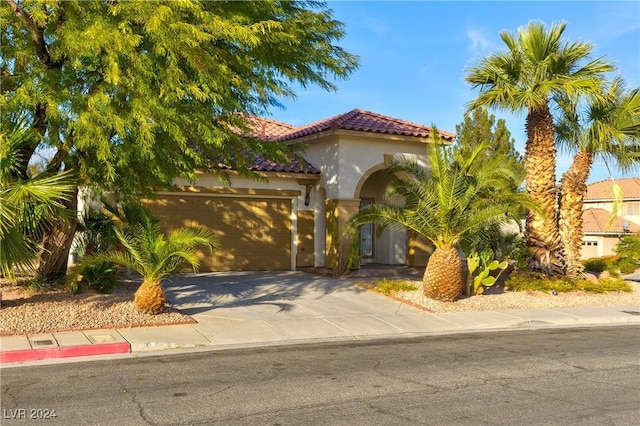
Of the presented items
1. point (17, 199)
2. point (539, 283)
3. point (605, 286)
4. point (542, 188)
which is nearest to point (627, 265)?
point (605, 286)

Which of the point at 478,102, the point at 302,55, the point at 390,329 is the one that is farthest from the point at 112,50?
the point at 478,102

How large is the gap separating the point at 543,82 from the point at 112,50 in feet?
37.9

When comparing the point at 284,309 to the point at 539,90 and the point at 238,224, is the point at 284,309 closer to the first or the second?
the point at 238,224

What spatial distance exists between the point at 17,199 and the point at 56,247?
355cm

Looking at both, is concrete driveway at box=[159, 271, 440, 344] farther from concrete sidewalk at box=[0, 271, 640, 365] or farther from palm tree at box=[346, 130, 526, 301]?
palm tree at box=[346, 130, 526, 301]

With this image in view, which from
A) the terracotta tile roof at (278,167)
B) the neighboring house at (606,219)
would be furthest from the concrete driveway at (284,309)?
the neighboring house at (606,219)

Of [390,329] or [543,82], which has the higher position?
[543,82]

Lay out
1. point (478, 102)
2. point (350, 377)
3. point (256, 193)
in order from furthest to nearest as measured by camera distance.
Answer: point (256, 193) < point (478, 102) < point (350, 377)

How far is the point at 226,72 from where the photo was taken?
1005 cm

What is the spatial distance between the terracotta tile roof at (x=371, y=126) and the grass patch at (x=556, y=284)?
19.1 ft

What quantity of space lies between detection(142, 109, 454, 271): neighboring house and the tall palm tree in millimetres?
3686

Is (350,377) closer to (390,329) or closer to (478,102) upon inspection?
(390,329)

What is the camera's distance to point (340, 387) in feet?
23.4

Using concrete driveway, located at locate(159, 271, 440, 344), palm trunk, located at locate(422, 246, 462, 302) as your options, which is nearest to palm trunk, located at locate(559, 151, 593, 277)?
palm trunk, located at locate(422, 246, 462, 302)
